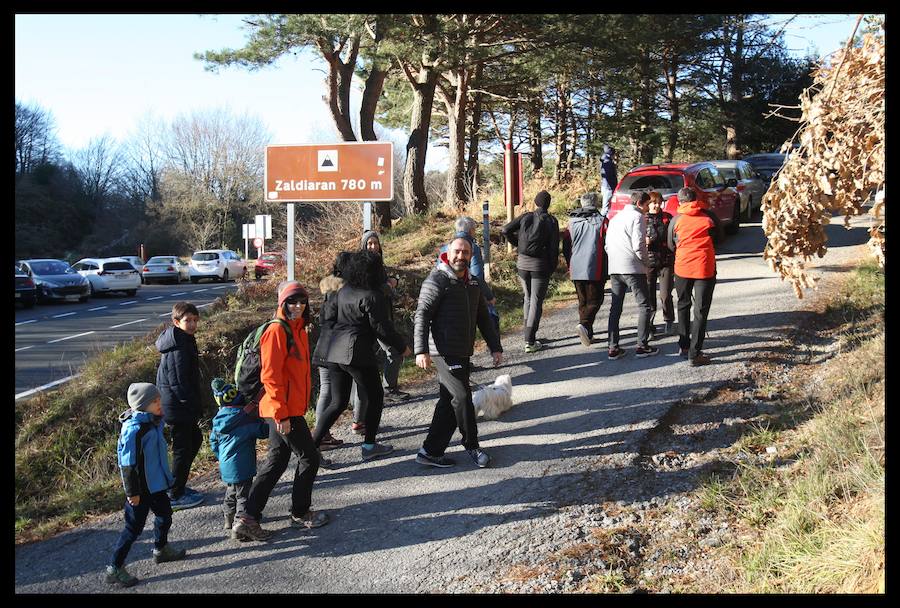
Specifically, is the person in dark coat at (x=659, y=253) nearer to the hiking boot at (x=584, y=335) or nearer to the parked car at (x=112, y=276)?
the hiking boot at (x=584, y=335)

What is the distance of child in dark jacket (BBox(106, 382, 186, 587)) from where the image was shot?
4.97m

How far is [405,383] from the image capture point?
30.9 ft

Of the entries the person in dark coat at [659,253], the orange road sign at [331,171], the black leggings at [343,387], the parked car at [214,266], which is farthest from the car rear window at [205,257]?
the black leggings at [343,387]

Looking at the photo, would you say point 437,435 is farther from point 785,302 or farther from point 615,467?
point 785,302

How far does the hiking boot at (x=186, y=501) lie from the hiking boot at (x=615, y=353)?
4.91 meters

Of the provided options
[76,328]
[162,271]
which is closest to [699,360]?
[76,328]

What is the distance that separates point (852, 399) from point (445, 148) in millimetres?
31647

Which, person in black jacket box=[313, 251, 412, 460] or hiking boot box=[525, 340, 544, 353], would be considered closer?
person in black jacket box=[313, 251, 412, 460]

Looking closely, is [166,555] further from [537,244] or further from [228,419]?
[537,244]

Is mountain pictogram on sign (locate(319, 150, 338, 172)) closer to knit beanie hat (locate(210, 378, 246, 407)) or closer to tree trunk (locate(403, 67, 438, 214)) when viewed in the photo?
knit beanie hat (locate(210, 378, 246, 407))

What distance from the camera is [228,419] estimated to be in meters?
5.40

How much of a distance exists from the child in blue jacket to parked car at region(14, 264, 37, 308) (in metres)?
23.5

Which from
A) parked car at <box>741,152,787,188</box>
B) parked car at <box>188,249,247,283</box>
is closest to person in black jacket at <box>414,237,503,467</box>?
parked car at <box>741,152,787,188</box>

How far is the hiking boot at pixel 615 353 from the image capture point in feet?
29.7
